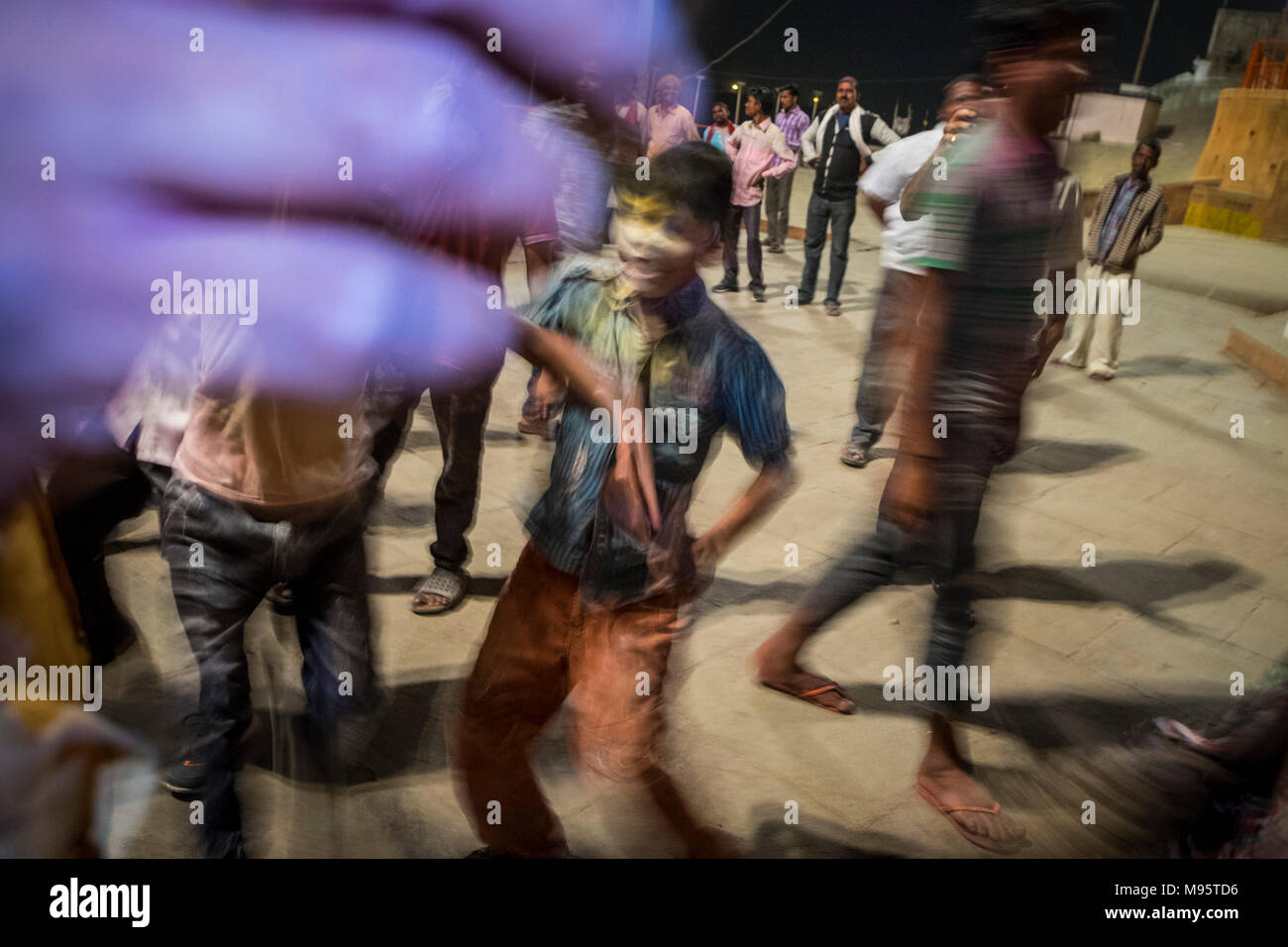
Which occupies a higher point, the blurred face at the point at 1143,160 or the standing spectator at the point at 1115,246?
the blurred face at the point at 1143,160

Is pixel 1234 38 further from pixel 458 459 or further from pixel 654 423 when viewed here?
pixel 654 423

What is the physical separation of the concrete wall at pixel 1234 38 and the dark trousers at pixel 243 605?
49.7ft

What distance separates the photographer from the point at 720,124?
322 inches

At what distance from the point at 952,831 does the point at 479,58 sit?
272 cm

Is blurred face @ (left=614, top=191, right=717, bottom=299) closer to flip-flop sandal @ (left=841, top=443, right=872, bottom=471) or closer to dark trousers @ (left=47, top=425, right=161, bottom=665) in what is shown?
dark trousers @ (left=47, top=425, right=161, bottom=665)

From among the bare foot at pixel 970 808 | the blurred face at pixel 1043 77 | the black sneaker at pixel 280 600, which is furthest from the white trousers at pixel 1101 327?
the black sneaker at pixel 280 600

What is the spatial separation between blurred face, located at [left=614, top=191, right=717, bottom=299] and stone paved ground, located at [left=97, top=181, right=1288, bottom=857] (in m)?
0.55

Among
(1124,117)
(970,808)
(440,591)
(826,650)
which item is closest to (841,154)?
(1124,117)

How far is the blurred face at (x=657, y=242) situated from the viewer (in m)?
1.79

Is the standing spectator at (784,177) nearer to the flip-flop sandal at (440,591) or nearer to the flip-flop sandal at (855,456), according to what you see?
the flip-flop sandal at (855,456)

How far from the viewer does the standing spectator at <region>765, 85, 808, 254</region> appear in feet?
28.2

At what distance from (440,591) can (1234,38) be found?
1529 centimetres

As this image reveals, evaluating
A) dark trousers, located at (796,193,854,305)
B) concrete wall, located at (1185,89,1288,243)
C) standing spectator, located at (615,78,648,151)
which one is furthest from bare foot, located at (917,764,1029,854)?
concrete wall, located at (1185,89,1288,243)

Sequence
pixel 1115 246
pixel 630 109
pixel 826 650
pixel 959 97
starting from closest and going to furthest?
pixel 826 650 < pixel 959 97 < pixel 630 109 < pixel 1115 246
